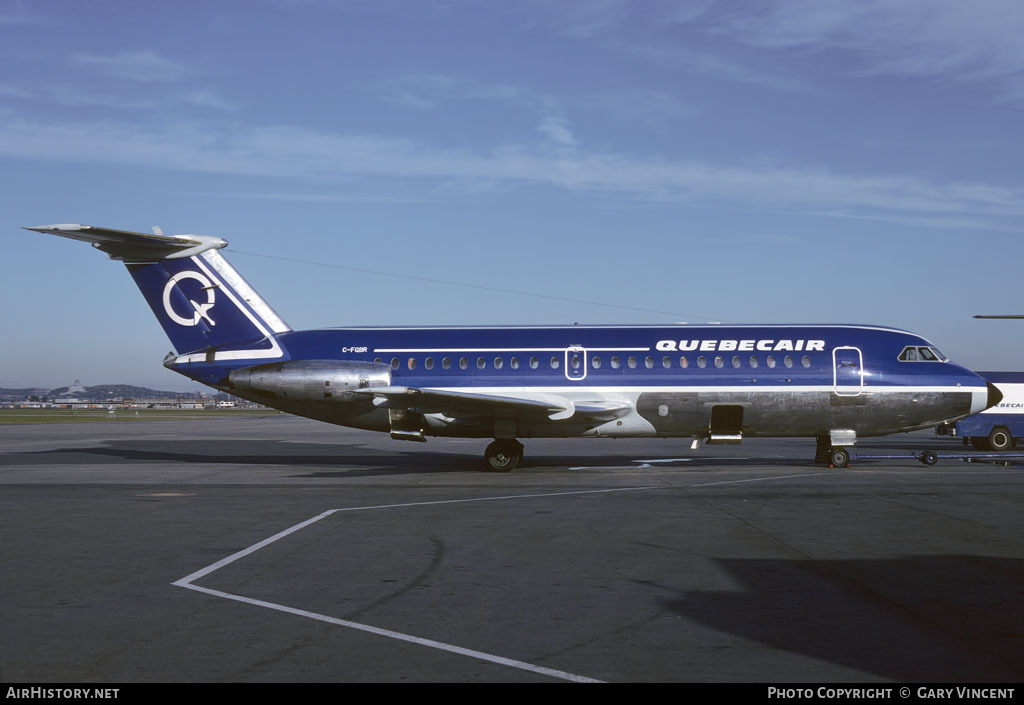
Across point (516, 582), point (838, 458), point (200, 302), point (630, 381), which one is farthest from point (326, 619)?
point (838, 458)

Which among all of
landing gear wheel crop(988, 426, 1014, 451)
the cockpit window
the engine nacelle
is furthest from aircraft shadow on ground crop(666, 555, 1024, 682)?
landing gear wheel crop(988, 426, 1014, 451)

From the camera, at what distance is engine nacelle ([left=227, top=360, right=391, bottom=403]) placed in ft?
81.1

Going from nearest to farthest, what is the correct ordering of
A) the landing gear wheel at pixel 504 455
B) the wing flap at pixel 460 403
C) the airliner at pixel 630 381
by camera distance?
the wing flap at pixel 460 403 → the airliner at pixel 630 381 → the landing gear wheel at pixel 504 455

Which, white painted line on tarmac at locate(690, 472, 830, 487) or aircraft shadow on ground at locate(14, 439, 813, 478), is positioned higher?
white painted line on tarmac at locate(690, 472, 830, 487)

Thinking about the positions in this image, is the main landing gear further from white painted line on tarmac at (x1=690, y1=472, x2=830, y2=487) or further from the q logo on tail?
the q logo on tail

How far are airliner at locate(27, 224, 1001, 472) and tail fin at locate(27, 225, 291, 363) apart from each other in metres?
0.22

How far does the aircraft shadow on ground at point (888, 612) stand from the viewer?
6.79 m

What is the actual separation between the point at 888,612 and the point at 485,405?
1542cm

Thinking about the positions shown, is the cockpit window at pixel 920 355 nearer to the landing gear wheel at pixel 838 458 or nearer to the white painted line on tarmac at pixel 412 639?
the landing gear wheel at pixel 838 458

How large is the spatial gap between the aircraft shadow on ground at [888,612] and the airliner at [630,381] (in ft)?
44.6

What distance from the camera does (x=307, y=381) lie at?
81.0 ft

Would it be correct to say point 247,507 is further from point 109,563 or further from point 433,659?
point 433,659

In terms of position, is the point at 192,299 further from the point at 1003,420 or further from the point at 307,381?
the point at 1003,420

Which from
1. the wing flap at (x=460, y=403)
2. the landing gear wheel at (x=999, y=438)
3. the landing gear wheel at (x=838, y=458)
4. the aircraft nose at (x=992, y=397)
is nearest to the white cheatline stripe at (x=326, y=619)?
the wing flap at (x=460, y=403)
